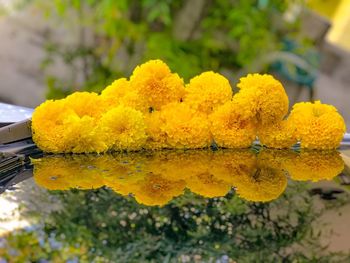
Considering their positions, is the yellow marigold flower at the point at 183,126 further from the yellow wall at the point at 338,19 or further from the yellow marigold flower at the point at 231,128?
the yellow wall at the point at 338,19

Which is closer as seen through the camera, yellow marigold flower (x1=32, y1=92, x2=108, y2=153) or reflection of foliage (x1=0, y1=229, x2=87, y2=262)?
reflection of foliage (x1=0, y1=229, x2=87, y2=262)

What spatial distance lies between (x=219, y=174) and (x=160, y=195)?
127 mm

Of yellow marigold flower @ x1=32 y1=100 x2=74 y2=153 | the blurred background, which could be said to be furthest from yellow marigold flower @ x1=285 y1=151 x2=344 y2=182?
the blurred background

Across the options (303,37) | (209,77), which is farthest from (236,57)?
(209,77)

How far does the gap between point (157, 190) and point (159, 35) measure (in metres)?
2.41

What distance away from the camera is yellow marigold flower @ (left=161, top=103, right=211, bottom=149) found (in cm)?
102

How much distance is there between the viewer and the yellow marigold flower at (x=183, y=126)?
1.02 metres

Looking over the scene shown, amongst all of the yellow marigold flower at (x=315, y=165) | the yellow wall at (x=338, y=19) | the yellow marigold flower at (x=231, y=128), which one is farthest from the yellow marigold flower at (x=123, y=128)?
the yellow wall at (x=338, y=19)

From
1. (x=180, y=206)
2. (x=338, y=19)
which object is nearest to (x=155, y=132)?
(x=180, y=206)

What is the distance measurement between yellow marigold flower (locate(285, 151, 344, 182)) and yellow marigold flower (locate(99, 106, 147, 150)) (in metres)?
0.21

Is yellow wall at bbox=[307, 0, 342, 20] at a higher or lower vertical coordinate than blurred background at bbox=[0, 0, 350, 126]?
higher

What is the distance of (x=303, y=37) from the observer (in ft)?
11.5

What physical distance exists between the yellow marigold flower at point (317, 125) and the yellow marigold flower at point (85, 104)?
0.28m

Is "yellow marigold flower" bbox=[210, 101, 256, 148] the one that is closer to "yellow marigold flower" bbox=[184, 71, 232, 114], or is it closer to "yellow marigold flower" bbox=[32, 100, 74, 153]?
"yellow marigold flower" bbox=[184, 71, 232, 114]
